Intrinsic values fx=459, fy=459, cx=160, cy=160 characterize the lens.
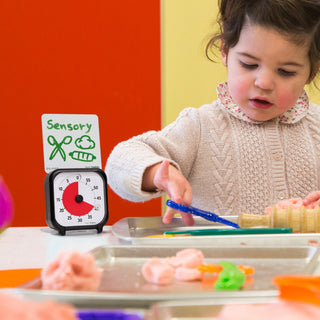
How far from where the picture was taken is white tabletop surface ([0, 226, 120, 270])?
1.89ft

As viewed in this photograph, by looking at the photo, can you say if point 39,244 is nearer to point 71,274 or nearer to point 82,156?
point 82,156

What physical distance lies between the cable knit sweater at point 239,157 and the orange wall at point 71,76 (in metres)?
0.80

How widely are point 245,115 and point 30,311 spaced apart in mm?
1039

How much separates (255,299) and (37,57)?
5.80 ft

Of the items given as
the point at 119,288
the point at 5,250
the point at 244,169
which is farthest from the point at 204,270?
the point at 244,169

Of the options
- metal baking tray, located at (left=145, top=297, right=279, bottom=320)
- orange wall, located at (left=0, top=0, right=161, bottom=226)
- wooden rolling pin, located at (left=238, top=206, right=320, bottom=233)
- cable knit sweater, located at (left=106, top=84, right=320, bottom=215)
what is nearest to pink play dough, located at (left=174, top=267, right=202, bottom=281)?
metal baking tray, located at (left=145, top=297, right=279, bottom=320)

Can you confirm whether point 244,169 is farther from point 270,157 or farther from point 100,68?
point 100,68

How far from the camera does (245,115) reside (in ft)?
4.00

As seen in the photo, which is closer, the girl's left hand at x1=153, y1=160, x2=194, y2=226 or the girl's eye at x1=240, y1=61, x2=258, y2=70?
the girl's left hand at x1=153, y1=160, x2=194, y2=226

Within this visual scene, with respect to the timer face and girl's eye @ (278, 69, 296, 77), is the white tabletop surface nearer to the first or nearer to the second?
the timer face

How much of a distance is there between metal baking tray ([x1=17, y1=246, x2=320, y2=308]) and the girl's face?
61cm

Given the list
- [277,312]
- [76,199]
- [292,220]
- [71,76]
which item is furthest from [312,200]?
[71,76]

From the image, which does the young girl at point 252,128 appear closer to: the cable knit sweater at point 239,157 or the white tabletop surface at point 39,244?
the cable knit sweater at point 239,157

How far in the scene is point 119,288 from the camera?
41cm
